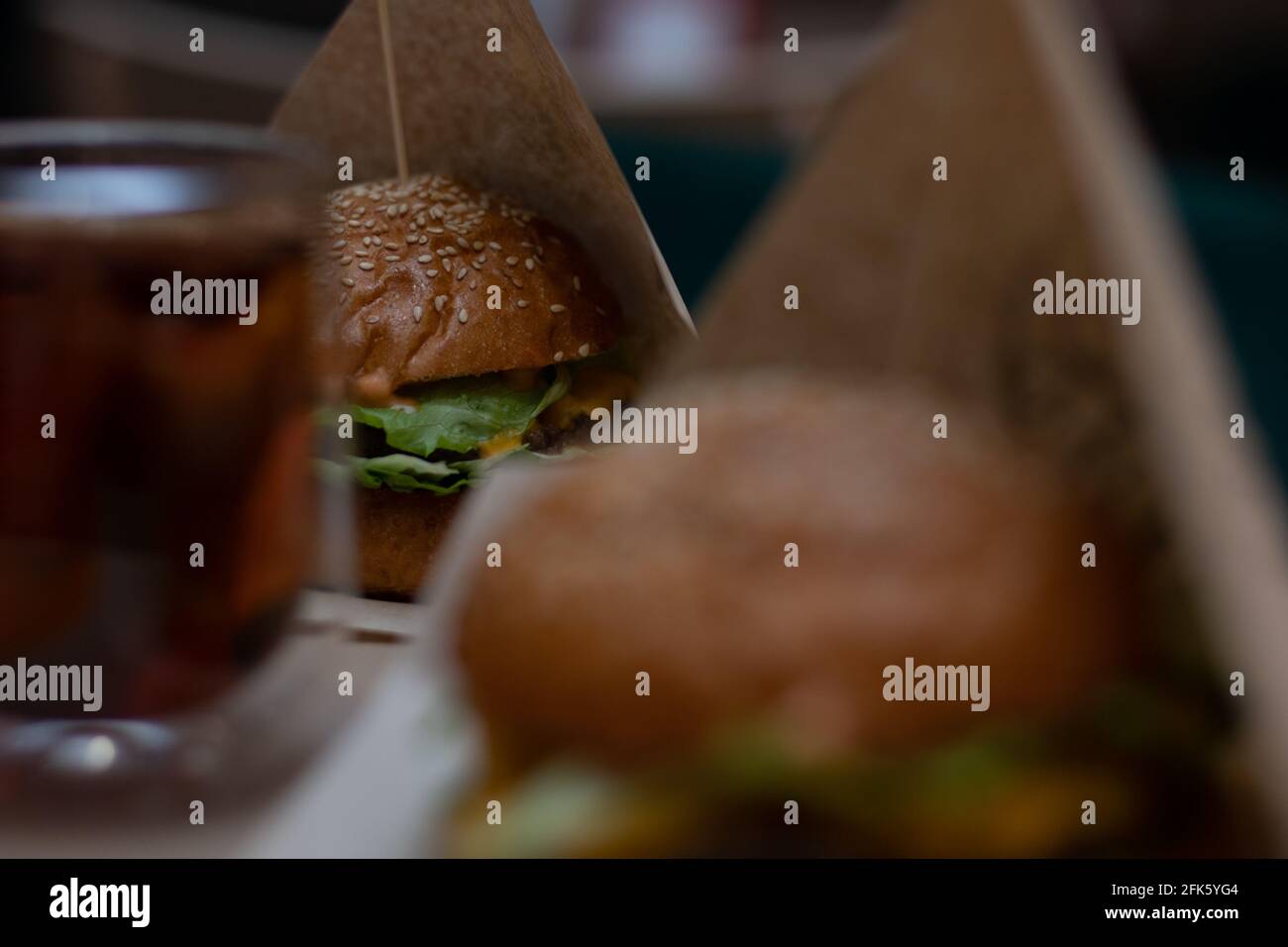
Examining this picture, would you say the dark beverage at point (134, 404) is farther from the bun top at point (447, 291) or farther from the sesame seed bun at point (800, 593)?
the bun top at point (447, 291)

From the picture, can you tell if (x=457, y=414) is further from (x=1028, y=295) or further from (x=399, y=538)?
(x=1028, y=295)

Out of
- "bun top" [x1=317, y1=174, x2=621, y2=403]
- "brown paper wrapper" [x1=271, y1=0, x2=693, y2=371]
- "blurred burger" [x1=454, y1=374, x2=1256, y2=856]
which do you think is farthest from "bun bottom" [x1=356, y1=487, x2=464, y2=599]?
"blurred burger" [x1=454, y1=374, x2=1256, y2=856]

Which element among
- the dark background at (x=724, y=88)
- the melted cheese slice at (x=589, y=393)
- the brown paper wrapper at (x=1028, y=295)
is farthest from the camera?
the dark background at (x=724, y=88)

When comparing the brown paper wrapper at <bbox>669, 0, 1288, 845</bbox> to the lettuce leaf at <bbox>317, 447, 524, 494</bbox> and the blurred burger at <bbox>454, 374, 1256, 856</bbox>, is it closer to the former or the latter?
the blurred burger at <bbox>454, 374, 1256, 856</bbox>

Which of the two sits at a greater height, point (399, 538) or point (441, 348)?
point (441, 348)

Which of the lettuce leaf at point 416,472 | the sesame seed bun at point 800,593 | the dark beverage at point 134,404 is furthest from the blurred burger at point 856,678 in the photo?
the lettuce leaf at point 416,472

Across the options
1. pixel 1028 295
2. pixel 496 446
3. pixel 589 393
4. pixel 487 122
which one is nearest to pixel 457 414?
pixel 496 446
